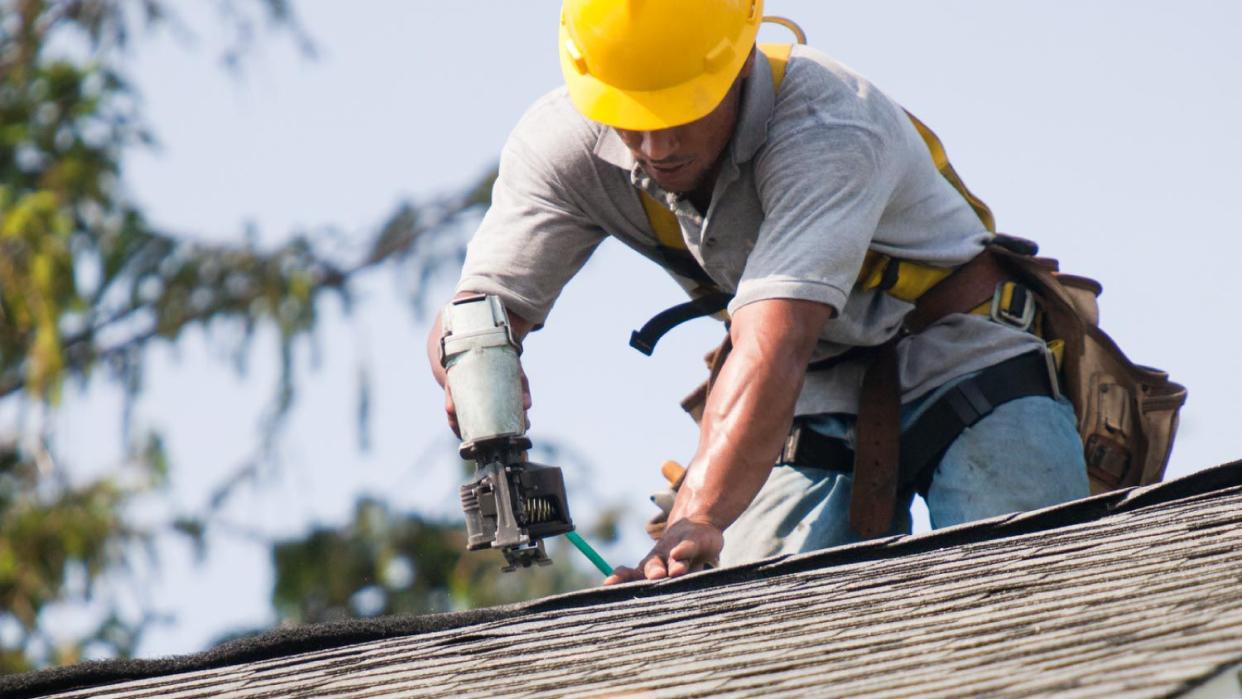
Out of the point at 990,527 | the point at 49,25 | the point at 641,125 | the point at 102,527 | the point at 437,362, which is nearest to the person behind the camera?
the point at 990,527

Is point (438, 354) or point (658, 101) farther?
point (438, 354)

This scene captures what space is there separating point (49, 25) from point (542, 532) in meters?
10.1

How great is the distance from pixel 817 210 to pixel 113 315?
9.31 meters

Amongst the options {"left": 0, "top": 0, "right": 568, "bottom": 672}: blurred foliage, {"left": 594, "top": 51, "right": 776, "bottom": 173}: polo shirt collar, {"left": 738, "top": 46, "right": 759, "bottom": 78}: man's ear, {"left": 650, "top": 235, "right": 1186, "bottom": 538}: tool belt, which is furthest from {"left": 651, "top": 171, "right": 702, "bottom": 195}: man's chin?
{"left": 0, "top": 0, "right": 568, "bottom": 672}: blurred foliage

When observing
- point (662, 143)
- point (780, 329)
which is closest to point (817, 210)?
point (780, 329)

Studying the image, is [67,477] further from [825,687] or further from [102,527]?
[825,687]

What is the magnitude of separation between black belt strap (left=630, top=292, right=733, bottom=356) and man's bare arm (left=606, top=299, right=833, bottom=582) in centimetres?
67

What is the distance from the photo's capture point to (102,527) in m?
11.4

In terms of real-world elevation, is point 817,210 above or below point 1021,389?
above

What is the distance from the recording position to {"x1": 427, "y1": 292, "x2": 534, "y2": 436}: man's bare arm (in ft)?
14.8

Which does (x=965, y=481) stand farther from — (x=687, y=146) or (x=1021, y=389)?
(x=687, y=146)

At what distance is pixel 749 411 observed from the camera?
3.90 m

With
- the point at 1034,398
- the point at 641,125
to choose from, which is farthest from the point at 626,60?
the point at 1034,398

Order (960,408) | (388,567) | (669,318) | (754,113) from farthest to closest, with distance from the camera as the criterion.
Result: (388,567), (669,318), (960,408), (754,113)
